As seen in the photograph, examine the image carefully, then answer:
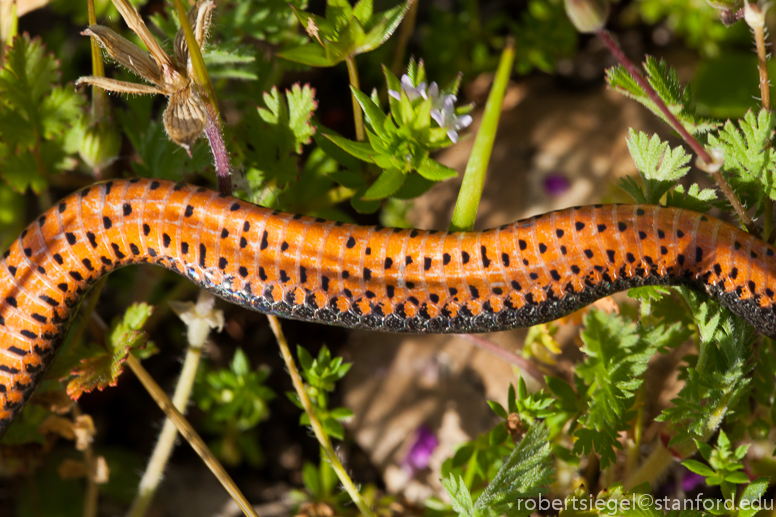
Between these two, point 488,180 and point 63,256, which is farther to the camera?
point 488,180

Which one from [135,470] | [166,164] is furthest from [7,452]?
[166,164]

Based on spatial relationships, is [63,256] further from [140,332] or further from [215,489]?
[215,489]

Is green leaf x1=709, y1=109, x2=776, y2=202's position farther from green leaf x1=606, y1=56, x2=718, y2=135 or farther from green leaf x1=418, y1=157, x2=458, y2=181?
green leaf x1=418, y1=157, x2=458, y2=181

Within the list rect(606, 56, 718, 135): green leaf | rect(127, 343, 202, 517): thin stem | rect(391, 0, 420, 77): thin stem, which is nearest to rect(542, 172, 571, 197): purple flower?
rect(391, 0, 420, 77): thin stem

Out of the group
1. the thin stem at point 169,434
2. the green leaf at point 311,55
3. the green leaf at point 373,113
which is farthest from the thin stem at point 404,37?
the thin stem at point 169,434

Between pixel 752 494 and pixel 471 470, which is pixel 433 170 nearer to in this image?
pixel 471 470
